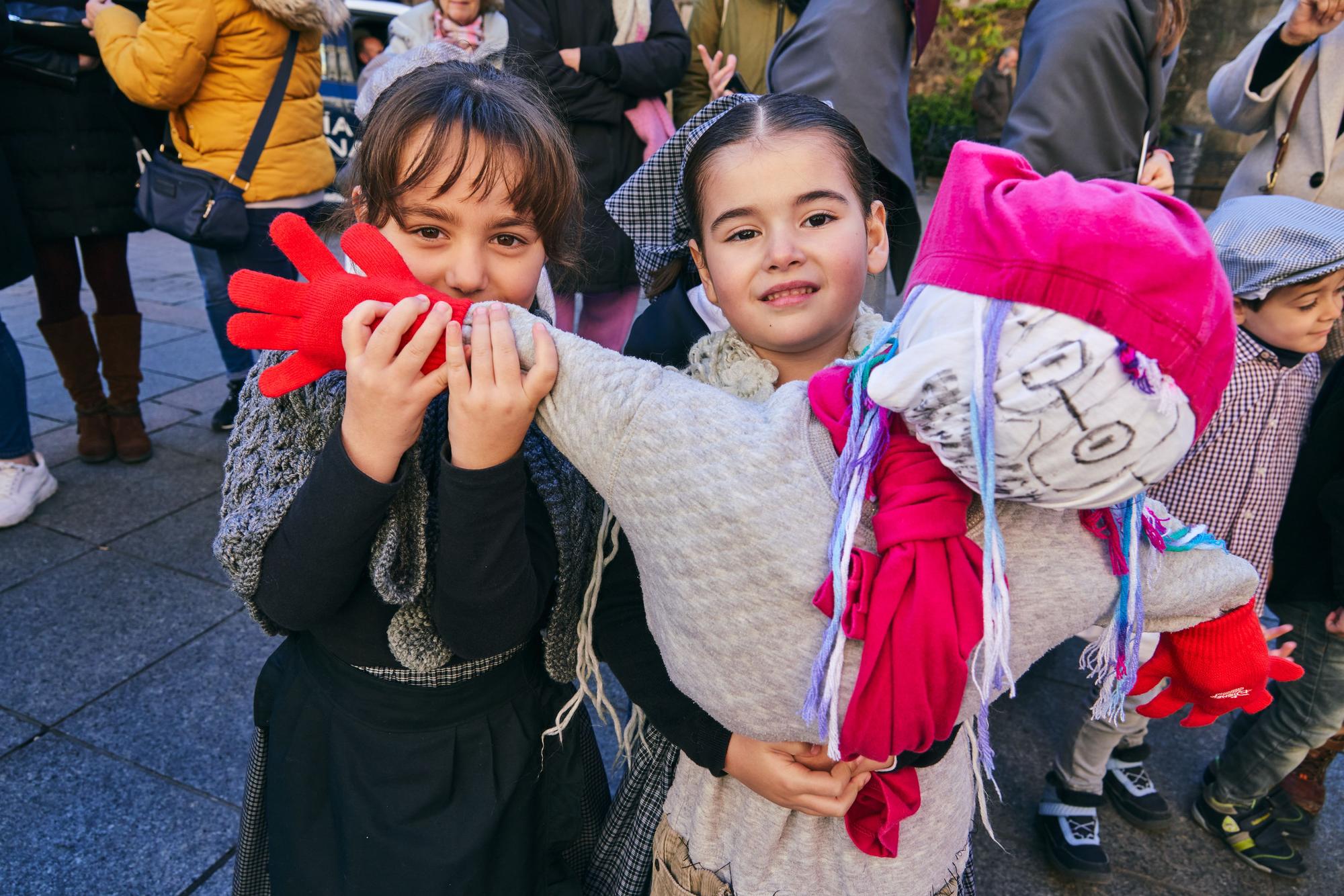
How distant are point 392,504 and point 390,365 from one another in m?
0.29

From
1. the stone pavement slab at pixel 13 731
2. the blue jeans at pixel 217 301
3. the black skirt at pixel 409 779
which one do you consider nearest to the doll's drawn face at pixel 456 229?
the black skirt at pixel 409 779

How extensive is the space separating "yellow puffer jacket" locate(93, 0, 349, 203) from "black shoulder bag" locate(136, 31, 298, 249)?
0.12ft

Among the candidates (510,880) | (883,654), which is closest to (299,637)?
(510,880)

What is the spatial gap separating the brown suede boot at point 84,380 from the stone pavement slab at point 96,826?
1.87 m

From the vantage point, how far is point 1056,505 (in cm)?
83

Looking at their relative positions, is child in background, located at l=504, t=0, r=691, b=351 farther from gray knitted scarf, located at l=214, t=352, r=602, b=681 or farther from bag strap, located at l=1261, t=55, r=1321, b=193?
bag strap, located at l=1261, t=55, r=1321, b=193

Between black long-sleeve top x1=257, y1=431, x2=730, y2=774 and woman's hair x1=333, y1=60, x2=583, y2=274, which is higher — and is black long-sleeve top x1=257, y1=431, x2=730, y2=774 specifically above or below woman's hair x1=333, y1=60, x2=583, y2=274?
below

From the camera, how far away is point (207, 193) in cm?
317

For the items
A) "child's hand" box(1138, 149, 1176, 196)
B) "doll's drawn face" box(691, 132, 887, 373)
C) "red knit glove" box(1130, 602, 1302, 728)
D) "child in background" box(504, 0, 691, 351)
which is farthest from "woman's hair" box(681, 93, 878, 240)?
"child in background" box(504, 0, 691, 351)

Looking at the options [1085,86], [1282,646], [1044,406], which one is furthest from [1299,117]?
[1044,406]

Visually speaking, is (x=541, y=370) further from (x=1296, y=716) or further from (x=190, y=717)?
(x=1296, y=716)

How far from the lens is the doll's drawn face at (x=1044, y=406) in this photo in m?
0.73

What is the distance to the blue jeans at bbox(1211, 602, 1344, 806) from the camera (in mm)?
2092

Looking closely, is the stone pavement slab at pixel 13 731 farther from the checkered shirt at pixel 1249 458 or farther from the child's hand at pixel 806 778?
the checkered shirt at pixel 1249 458
